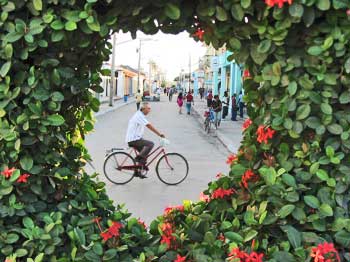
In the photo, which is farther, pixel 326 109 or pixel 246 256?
pixel 246 256

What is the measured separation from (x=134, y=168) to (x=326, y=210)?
24.5ft

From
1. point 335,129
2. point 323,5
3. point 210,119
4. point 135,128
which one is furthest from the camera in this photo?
point 210,119

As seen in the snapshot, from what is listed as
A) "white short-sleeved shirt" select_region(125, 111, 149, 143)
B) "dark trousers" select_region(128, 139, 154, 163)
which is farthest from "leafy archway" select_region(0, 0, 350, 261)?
"dark trousers" select_region(128, 139, 154, 163)

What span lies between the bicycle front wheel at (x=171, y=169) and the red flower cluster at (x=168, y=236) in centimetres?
677

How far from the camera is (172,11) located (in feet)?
7.68

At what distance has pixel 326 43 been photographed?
7.02ft

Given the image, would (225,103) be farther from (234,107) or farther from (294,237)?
(294,237)

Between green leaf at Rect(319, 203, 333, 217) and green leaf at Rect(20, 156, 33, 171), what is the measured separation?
147 cm

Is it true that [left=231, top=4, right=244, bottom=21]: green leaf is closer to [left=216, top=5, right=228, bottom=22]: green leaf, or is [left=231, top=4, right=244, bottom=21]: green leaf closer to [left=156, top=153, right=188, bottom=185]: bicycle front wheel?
[left=216, top=5, right=228, bottom=22]: green leaf

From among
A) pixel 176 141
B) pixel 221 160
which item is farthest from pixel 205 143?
pixel 221 160

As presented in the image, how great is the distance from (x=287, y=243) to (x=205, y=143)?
1451 centimetres

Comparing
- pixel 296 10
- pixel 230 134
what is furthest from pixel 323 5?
pixel 230 134

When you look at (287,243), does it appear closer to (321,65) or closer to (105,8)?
(321,65)

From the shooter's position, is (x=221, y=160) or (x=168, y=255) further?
(x=221, y=160)
